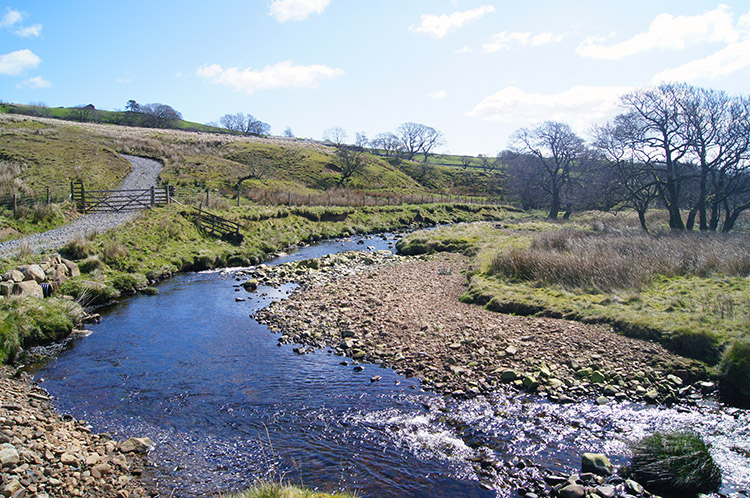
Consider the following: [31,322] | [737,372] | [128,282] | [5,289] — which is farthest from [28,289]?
[737,372]

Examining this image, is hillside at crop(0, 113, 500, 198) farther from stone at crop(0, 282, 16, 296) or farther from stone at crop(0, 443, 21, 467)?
stone at crop(0, 443, 21, 467)

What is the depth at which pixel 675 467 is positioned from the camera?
23.0 ft

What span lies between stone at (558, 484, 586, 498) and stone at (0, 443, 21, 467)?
26.8ft

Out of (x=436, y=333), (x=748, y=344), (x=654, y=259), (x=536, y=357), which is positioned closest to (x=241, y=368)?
(x=436, y=333)

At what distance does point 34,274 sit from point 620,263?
22.6 meters

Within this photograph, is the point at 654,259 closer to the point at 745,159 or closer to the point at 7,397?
the point at 745,159

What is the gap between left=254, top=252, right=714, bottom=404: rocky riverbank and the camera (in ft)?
33.9

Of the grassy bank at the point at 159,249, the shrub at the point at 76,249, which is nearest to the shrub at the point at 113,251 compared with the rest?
the grassy bank at the point at 159,249

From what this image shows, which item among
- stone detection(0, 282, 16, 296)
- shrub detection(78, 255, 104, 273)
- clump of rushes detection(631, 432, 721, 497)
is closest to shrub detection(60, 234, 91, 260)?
shrub detection(78, 255, 104, 273)

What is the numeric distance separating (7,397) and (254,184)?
46605 millimetres

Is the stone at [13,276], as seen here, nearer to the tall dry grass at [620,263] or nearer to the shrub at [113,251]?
the shrub at [113,251]

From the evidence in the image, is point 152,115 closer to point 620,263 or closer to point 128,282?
point 128,282

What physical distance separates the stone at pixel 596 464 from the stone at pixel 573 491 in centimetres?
65

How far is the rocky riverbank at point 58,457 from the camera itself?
6259 mm
